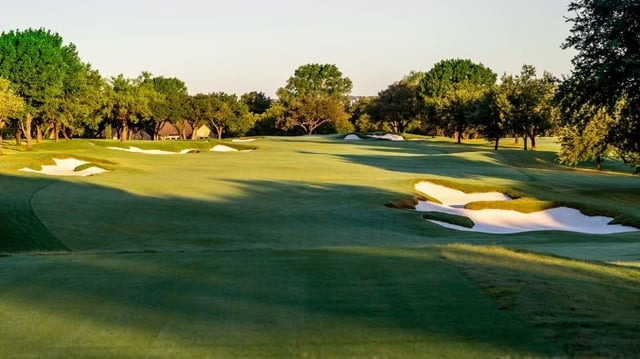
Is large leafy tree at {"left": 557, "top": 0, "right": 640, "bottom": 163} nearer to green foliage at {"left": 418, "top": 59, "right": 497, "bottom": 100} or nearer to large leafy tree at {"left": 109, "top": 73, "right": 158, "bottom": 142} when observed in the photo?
large leafy tree at {"left": 109, "top": 73, "right": 158, "bottom": 142}

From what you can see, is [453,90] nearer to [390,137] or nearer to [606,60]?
[390,137]

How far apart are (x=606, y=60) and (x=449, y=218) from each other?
15407 mm

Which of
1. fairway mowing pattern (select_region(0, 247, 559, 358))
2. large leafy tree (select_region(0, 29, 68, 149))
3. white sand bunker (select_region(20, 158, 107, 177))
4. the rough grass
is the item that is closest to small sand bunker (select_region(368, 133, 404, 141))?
large leafy tree (select_region(0, 29, 68, 149))

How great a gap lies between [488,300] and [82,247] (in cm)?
1455

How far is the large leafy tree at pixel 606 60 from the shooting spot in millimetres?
11492

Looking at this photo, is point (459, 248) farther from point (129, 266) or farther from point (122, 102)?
point (122, 102)

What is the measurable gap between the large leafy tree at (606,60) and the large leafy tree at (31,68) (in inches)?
2458

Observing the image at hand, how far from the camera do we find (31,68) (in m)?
64.6

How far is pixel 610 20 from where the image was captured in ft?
38.6

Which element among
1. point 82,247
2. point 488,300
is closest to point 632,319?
point 488,300

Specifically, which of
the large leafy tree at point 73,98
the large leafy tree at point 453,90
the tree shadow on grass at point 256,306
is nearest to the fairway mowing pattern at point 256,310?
the tree shadow on grass at point 256,306

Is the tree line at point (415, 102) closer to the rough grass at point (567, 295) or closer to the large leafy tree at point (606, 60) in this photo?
the large leafy tree at point (606, 60)

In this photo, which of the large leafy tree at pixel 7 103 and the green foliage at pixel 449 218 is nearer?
the green foliage at pixel 449 218

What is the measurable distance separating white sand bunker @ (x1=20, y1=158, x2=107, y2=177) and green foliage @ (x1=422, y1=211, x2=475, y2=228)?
21690mm
